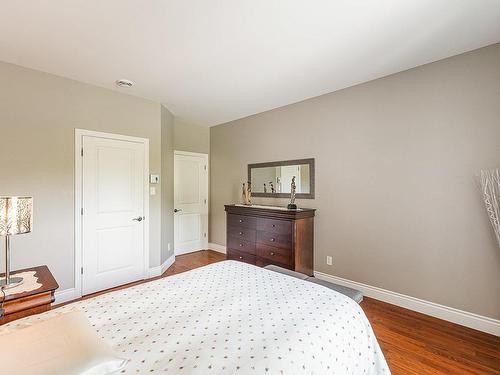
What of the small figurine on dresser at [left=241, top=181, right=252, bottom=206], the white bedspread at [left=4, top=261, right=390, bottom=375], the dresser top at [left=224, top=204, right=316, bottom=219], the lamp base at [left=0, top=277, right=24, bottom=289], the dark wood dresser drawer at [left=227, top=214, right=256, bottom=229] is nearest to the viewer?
the white bedspread at [left=4, top=261, right=390, bottom=375]

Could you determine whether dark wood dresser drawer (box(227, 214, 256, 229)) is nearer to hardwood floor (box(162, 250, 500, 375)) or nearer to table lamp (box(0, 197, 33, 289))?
hardwood floor (box(162, 250, 500, 375))

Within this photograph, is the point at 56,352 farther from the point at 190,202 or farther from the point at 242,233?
the point at 190,202

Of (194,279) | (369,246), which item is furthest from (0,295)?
(369,246)

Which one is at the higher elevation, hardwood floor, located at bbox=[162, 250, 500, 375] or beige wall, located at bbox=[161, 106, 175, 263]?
beige wall, located at bbox=[161, 106, 175, 263]

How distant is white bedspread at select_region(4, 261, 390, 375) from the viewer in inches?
36.0

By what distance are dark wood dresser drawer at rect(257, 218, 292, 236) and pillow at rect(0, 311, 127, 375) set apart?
2415 mm

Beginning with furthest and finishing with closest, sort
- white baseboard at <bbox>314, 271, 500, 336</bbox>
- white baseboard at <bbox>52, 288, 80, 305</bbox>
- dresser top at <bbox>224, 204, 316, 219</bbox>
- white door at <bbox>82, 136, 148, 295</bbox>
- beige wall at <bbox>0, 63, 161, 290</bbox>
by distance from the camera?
dresser top at <bbox>224, 204, 316, 219</bbox>, white door at <bbox>82, 136, 148, 295</bbox>, white baseboard at <bbox>52, 288, 80, 305</bbox>, beige wall at <bbox>0, 63, 161, 290</bbox>, white baseboard at <bbox>314, 271, 500, 336</bbox>

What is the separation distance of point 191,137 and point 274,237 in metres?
2.65

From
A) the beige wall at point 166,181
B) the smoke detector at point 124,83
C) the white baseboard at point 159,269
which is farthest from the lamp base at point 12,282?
the smoke detector at point 124,83

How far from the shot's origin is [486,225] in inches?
86.7

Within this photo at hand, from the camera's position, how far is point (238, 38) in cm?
208

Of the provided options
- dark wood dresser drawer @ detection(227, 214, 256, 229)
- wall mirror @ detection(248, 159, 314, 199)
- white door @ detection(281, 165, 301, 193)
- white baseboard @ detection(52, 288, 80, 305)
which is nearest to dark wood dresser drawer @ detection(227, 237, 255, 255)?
dark wood dresser drawer @ detection(227, 214, 256, 229)

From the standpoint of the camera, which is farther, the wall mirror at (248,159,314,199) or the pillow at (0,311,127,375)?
the wall mirror at (248,159,314,199)

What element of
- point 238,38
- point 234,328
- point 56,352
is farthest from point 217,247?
point 56,352
